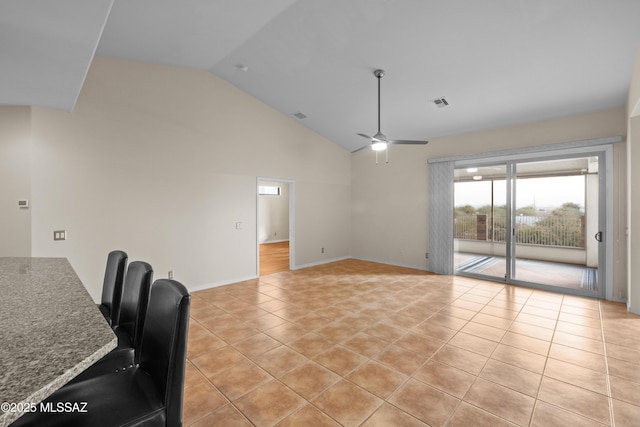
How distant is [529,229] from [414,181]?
7.56 ft

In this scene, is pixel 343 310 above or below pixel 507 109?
below

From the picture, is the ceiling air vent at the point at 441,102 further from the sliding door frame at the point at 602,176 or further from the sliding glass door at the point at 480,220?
the sliding glass door at the point at 480,220

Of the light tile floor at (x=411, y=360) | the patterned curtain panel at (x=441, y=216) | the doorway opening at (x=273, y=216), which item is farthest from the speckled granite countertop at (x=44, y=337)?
the doorway opening at (x=273, y=216)

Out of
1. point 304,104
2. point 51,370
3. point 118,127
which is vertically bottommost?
point 51,370

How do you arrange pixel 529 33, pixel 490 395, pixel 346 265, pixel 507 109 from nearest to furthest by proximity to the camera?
pixel 490 395 < pixel 529 33 < pixel 507 109 < pixel 346 265

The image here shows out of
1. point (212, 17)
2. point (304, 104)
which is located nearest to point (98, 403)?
point (212, 17)

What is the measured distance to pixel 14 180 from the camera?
343 centimetres

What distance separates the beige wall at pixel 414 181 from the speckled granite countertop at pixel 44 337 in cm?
602

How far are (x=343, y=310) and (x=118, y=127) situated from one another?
159 inches

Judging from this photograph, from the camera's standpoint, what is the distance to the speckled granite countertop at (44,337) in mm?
705

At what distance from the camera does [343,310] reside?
3.99 metres

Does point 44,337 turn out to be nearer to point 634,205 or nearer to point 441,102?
point 441,102

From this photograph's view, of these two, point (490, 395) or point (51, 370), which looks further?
point (490, 395)

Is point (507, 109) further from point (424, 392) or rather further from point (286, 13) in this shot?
point (424, 392)
